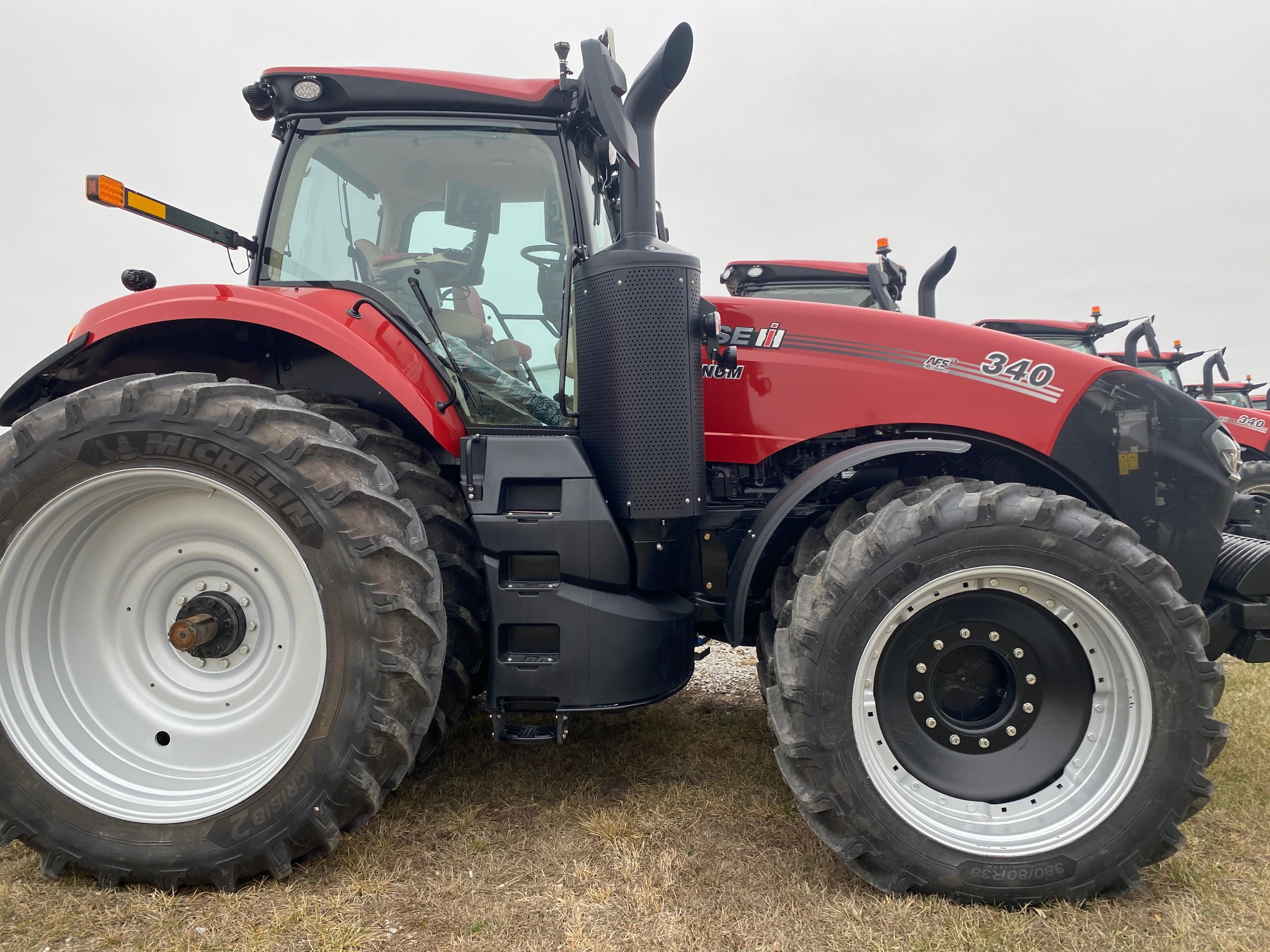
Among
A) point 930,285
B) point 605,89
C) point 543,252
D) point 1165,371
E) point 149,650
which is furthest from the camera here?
point 1165,371

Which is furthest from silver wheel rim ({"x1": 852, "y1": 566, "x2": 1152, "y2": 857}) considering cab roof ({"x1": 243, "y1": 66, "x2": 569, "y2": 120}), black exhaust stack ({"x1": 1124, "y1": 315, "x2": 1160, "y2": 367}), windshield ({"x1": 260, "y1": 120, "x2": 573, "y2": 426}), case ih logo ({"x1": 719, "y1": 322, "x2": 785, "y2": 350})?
black exhaust stack ({"x1": 1124, "y1": 315, "x2": 1160, "y2": 367})

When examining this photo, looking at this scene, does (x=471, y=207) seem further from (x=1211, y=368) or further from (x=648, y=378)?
(x=1211, y=368)

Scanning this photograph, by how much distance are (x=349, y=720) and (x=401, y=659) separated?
20 cm

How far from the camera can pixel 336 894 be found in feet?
6.37

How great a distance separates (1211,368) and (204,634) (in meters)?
11.3

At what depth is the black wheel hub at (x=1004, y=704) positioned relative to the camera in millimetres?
2068

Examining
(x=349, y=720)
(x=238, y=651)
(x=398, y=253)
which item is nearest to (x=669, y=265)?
(x=398, y=253)

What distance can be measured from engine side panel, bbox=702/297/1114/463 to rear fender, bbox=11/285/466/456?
95 centimetres

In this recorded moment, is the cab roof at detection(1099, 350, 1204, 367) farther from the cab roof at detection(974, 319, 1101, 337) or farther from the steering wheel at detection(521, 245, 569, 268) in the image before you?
the steering wheel at detection(521, 245, 569, 268)

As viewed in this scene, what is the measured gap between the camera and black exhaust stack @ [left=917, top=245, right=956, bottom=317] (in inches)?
112

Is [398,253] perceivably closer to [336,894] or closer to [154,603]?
[154,603]

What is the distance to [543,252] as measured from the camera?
2535mm

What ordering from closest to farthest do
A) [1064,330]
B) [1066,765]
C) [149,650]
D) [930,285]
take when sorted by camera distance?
[1066,765] < [149,650] < [930,285] < [1064,330]

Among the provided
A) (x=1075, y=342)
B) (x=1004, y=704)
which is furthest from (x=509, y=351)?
(x=1075, y=342)
